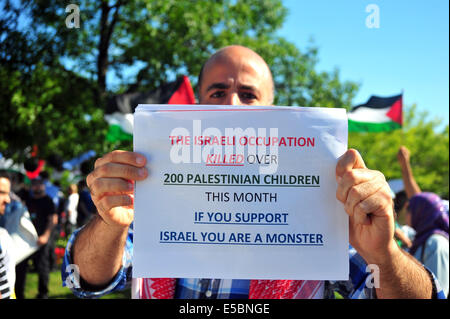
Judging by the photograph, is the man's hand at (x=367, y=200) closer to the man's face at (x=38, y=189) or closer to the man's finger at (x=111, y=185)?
the man's finger at (x=111, y=185)

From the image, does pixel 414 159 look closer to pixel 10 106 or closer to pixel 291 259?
pixel 10 106

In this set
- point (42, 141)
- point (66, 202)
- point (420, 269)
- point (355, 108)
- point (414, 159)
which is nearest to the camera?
point (420, 269)

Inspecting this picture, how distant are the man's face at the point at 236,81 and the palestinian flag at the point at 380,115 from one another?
596cm

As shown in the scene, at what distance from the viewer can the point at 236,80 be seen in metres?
2.03

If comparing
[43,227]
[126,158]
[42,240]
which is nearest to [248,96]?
[126,158]

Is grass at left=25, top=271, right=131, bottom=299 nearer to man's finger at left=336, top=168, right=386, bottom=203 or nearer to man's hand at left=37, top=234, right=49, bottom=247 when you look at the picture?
man's hand at left=37, top=234, right=49, bottom=247

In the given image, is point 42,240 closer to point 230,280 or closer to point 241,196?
point 230,280

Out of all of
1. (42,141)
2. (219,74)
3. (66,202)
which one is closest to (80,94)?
(42,141)

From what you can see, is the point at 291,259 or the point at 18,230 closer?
the point at 291,259

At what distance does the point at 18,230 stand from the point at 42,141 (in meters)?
6.54

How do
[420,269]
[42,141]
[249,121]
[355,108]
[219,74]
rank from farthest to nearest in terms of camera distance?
1. [42,141]
2. [355,108]
3. [219,74]
4. [420,269]
5. [249,121]

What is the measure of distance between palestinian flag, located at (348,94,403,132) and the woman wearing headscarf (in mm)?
3690

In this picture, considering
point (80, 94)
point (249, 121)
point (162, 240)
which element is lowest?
point (162, 240)

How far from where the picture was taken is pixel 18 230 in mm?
3719
